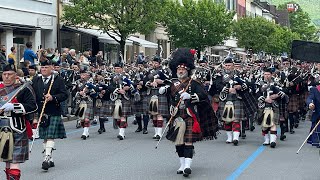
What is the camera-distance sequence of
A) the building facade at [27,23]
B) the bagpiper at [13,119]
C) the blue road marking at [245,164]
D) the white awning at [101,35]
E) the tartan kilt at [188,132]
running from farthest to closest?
A: the white awning at [101,35] → the building facade at [27,23] → the blue road marking at [245,164] → the tartan kilt at [188,132] → the bagpiper at [13,119]

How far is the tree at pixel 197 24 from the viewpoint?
1676 inches

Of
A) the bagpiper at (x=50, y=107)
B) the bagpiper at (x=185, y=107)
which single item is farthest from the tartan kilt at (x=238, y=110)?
the bagpiper at (x=50, y=107)

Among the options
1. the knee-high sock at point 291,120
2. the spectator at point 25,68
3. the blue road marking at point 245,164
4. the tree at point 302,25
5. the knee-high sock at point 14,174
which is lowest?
the blue road marking at point 245,164

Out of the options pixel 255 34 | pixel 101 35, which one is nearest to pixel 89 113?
pixel 101 35

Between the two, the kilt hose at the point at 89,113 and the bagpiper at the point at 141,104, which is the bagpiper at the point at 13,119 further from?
the bagpiper at the point at 141,104

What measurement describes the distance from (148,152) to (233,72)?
2.77 meters

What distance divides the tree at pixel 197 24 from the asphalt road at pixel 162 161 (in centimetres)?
2753

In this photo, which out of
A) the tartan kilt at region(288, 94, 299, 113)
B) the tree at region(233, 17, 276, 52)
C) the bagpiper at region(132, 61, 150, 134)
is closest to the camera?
the bagpiper at region(132, 61, 150, 134)

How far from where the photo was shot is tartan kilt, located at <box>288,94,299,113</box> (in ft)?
54.6

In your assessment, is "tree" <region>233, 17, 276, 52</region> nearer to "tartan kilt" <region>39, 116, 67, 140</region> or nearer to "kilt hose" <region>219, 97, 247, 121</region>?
"kilt hose" <region>219, 97, 247, 121</region>

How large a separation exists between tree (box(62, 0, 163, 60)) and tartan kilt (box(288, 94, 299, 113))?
550 inches

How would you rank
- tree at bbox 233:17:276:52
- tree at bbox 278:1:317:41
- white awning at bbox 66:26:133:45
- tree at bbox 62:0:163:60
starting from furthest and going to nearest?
tree at bbox 278:1:317:41, tree at bbox 233:17:276:52, white awning at bbox 66:26:133:45, tree at bbox 62:0:163:60

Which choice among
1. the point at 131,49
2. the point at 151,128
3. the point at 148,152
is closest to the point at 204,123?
the point at 148,152

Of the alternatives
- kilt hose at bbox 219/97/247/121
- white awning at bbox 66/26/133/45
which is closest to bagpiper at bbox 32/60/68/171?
kilt hose at bbox 219/97/247/121
